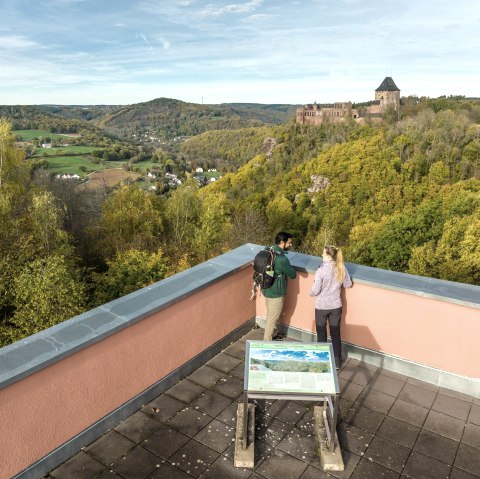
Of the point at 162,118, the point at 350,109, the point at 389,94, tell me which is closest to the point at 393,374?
the point at 350,109

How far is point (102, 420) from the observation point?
358cm

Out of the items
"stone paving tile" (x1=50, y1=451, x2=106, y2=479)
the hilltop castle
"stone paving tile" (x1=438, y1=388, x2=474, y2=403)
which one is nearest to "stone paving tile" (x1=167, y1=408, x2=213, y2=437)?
"stone paving tile" (x1=50, y1=451, x2=106, y2=479)

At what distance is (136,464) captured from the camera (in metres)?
3.28

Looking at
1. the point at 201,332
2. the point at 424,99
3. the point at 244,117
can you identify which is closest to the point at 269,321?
the point at 201,332

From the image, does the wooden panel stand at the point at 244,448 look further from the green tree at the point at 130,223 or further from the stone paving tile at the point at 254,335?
the green tree at the point at 130,223

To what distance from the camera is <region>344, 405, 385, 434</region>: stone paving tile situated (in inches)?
146

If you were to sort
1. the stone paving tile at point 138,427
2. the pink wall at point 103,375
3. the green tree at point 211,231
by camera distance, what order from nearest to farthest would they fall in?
the pink wall at point 103,375
the stone paving tile at point 138,427
the green tree at point 211,231

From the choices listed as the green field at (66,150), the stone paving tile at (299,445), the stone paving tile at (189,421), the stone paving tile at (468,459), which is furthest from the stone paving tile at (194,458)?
the green field at (66,150)

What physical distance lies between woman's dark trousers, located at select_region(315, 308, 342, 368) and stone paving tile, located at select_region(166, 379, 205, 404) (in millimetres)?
1461

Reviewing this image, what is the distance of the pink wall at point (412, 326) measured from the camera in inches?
160

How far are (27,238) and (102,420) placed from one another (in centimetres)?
2191

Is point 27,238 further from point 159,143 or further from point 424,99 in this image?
point 159,143

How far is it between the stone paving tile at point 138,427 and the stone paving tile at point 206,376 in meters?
0.70

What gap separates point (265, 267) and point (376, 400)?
1.76 meters
